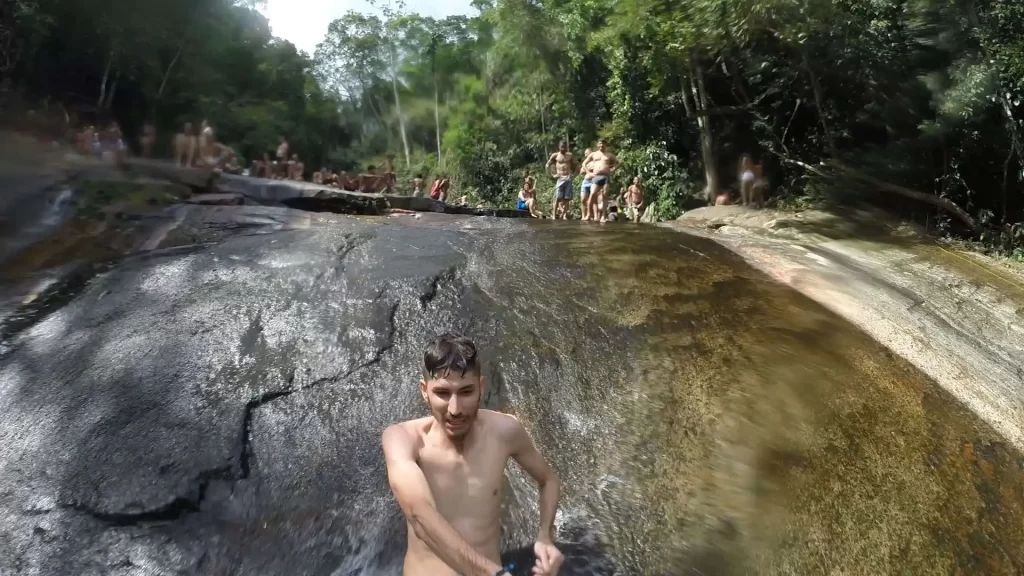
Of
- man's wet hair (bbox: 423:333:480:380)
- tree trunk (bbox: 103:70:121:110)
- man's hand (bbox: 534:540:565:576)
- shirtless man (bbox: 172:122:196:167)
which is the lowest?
man's hand (bbox: 534:540:565:576)

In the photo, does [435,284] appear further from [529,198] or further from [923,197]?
[529,198]

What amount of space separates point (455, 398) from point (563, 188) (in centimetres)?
1078

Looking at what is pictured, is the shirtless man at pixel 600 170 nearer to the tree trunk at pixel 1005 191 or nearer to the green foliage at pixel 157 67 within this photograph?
the tree trunk at pixel 1005 191

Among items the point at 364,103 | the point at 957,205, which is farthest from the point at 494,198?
the point at 957,205

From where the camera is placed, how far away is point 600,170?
11.5 meters

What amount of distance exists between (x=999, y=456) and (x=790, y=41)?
29.4 feet

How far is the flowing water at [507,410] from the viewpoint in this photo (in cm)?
336

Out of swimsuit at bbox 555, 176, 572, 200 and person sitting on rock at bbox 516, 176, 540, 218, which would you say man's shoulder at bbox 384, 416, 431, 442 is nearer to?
swimsuit at bbox 555, 176, 572, 200

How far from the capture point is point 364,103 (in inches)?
1542

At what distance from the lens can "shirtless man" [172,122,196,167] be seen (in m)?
13.5

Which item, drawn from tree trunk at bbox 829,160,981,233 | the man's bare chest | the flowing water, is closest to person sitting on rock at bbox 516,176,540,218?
Answer: tree trunk at bbox 829,160,981,233

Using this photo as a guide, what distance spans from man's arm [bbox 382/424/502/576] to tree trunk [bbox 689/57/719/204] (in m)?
15.1

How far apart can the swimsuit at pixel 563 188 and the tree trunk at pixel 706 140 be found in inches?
195

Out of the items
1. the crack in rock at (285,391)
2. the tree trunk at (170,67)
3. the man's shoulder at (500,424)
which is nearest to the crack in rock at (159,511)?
the crack in rock at (285,391)
